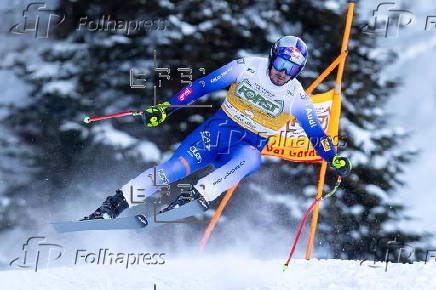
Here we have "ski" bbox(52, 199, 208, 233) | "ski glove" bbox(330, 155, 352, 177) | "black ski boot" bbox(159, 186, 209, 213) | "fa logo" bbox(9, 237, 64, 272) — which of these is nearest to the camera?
"ski" bbox(52, 199, 208, 233)

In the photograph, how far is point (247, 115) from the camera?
4734mm

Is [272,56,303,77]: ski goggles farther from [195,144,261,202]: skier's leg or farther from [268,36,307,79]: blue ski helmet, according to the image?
[195,144,261,202]: skier's leg

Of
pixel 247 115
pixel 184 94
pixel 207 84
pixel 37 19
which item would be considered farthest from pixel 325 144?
pixel 37 19

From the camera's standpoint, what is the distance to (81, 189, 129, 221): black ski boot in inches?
168

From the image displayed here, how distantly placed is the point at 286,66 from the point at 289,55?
9cm

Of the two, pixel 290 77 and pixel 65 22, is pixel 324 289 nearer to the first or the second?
pixel 290 77

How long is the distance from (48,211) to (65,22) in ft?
7.00

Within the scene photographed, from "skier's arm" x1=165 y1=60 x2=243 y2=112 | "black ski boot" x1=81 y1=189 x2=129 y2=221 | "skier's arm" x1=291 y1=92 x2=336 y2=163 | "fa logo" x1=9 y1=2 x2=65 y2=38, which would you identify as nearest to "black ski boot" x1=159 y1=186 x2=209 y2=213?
"black ski boot" x1=81 y1=189 x2=129 y2=221

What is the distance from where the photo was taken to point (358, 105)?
25.8ft

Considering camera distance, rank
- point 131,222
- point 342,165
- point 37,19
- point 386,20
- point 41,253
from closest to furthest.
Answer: point 131,222, point 342,165, point 37,19, point 41,253, point 386,20

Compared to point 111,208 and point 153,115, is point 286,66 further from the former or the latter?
point 111,208

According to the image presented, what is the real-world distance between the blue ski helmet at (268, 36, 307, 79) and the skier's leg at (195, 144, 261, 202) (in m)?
0.66

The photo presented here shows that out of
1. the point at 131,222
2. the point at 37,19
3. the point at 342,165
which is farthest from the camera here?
the point at 37,19

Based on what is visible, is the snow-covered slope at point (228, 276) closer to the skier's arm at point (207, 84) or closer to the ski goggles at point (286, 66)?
the skier's arm at point (207, 84)
